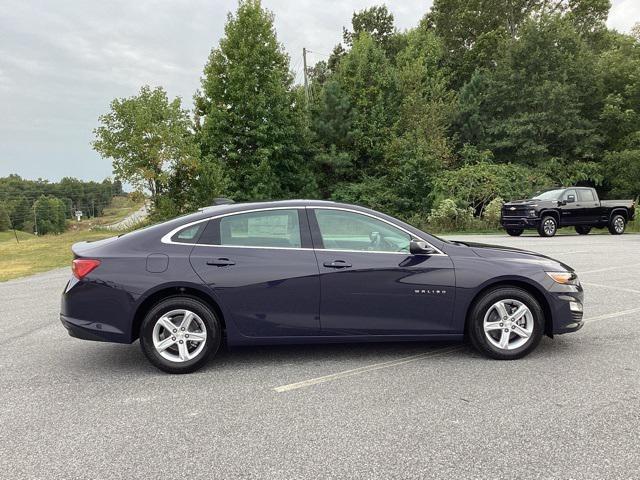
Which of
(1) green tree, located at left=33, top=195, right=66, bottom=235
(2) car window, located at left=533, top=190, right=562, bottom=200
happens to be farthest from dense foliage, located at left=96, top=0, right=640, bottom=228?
(1) green tree, located at left=33, top=195, right=66, bottom=235

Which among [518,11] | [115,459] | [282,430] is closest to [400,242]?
[282,430]

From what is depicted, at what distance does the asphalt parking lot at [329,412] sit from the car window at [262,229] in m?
1.16

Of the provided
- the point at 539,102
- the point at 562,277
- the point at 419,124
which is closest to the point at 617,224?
the point at 539,102

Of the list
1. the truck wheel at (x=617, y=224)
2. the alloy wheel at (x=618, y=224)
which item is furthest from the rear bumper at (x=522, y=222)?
the alloy wheel at (x=618, y=224)

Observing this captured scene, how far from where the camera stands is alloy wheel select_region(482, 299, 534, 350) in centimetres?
462

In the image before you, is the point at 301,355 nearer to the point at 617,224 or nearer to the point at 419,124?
the point at 617,224

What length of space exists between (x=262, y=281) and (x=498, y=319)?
7.34 feet

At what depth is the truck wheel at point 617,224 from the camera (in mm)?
19734

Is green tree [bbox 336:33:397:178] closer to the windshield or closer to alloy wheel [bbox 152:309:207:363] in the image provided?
the windshield

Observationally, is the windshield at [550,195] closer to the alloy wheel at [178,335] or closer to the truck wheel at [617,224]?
the truck wheel at [617,224]

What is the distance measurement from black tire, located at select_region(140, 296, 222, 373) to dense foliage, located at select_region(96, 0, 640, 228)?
810 inches

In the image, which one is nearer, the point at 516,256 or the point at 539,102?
the point at 516,256

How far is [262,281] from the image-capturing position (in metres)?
4.45

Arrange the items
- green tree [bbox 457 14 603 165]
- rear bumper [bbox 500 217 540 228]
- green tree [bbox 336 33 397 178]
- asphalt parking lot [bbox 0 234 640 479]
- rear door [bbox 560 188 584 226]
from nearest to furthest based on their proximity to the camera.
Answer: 1. asphalt parking lot [bbox 0 234 640 479]
2. rear bumper [bbox 500 217 540 228]
3. rear door [bbox 560 188 584 226]
4. green tree [bbox 457 14 603 165]
5. green tree [bbox 336 33 397 178]
